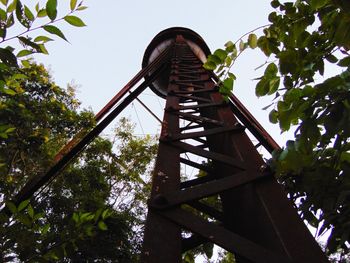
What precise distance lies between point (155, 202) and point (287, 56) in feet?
3.29

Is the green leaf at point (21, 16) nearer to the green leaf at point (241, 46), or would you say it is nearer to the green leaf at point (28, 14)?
the green leaf at point (28, 14)

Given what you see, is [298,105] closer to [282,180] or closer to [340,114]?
[340,114]

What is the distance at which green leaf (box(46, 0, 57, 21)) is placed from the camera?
4.63 ft

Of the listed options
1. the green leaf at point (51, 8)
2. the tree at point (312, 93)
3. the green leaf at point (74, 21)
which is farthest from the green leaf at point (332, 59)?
the green leaf at point (51, 8)

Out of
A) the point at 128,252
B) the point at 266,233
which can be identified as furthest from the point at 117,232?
the point at 266,233

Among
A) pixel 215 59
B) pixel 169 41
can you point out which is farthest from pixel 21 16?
pixel 169 41

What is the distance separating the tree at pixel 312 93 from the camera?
1.29 metres

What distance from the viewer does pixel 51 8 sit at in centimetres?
142

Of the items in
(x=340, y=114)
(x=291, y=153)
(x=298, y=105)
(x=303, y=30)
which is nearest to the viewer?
(x=340, y=114)

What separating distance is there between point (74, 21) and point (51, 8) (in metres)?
0.12

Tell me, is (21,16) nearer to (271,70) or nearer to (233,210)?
(271,70)

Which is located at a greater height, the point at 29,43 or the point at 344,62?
the point at 29,43

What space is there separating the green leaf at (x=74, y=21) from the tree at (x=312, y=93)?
723mm

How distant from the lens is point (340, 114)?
1255 millimetres
